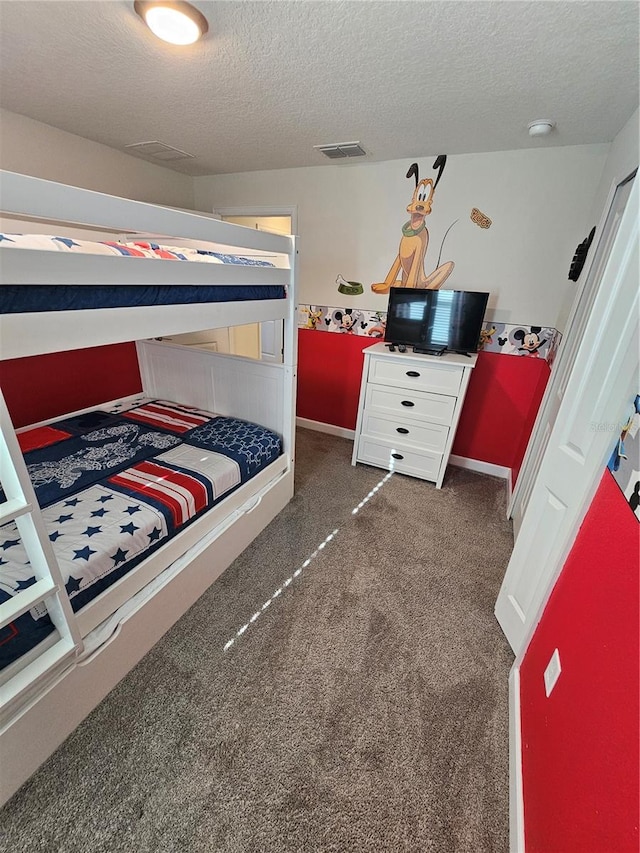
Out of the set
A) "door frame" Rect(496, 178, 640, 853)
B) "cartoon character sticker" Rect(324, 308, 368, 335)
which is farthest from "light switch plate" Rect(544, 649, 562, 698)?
"cartoon character sticker" Rect(324, 308, 368, 335)

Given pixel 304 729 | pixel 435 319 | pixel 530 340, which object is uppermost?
pixel 435 319

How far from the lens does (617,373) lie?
1.06 meters

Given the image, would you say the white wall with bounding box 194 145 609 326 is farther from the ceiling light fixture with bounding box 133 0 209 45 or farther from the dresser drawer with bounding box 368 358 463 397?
the ceiling light fixture with bounding box 133 0 209 45

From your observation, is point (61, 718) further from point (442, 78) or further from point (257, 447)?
point (442, 78)

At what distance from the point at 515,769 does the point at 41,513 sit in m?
1.76

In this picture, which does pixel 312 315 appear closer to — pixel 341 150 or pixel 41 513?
pixel 341 150

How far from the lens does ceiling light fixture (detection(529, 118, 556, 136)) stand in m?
1.73

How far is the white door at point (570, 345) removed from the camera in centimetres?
163

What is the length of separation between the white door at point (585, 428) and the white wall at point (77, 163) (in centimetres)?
314

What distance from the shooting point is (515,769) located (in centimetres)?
109

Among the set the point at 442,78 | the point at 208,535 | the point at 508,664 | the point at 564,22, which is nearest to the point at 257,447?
the point at 208,535

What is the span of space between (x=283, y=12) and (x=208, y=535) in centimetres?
205

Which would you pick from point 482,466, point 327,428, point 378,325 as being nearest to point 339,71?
point 378,325

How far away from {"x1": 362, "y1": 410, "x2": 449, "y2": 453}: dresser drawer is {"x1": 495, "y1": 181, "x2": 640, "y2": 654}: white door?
1.12m
